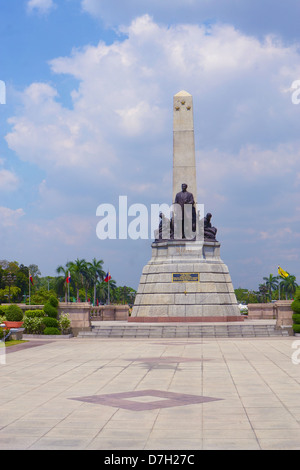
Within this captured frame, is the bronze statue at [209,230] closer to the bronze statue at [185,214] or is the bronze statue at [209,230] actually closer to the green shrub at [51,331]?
the bronze statue at [185,214]

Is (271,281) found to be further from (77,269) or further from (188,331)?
(188,331)

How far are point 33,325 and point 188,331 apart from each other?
7.95 meters

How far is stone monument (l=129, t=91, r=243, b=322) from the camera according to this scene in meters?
34.8

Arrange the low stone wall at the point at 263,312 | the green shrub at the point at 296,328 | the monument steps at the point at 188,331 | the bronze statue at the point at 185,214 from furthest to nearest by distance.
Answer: the low stone wall at the point at 263,312, the bronze statue at the point at 185,214, the monument steps at the point at 188,331, the green shrub at the point at 296,328

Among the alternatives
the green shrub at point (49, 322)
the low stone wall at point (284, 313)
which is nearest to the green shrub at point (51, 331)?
the green shrub at point (49, 322)

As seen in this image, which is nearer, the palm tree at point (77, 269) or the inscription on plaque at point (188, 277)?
the inscription on plaque at point (188, 277)

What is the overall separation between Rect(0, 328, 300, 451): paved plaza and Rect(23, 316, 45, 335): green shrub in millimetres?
8703

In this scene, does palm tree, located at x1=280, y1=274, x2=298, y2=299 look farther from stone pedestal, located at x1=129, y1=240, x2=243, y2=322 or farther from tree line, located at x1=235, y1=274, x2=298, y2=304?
stone pedestal, located at x1=129, y1=240, x2=243, y2=322

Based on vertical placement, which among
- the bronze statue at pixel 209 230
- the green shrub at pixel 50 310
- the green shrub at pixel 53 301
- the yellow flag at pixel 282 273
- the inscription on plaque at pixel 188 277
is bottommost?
the green shrub at pixel 50 310

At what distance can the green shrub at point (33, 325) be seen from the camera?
98.9 ft

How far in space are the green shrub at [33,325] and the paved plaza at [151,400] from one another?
8.70m

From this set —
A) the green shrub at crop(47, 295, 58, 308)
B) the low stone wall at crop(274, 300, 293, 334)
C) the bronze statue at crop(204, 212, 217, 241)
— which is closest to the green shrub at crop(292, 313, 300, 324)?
the low stone wall at crop(274, 300, 293, 334)

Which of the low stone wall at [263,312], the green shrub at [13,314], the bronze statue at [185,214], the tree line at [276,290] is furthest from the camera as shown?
the tree line at [276,290]

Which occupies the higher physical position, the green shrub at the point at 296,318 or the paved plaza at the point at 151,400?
the green shrub at the point at 296,318
